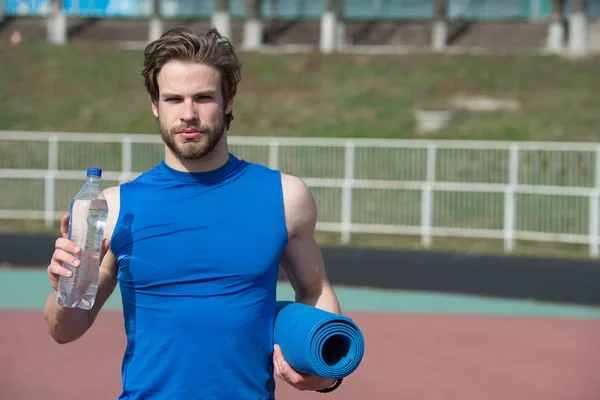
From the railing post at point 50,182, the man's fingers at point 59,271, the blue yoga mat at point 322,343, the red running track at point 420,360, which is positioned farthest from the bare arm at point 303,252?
the railing post at point 50,182

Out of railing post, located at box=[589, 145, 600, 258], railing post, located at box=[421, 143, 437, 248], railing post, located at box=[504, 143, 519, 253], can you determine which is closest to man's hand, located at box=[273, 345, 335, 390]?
railing post, located at box=[589, 145, 600, 258]

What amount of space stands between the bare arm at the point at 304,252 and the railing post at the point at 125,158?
17739 millimetres

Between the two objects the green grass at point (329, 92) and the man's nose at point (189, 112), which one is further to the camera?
→ the green grass at point (329, 92)

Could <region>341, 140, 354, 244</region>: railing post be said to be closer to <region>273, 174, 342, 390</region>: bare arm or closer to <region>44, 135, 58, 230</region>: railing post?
<region>44, 135, 58, 230</region>: railing post

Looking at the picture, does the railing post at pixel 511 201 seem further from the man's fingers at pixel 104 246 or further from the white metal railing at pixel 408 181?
the man's fingers at pixel 104 246

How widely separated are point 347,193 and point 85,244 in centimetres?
1706

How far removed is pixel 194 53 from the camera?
3.36 metres

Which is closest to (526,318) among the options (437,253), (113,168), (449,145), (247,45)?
(437,253)

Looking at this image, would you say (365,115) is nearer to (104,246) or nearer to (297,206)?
(297,206)

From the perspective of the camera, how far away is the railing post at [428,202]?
1984cm

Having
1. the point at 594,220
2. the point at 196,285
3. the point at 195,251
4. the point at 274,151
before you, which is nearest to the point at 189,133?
the point at 195,251

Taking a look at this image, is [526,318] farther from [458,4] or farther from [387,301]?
[458,4]

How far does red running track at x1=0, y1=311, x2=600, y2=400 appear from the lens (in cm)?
824

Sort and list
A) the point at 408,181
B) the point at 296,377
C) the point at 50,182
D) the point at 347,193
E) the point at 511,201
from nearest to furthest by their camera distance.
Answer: the point at 296,377, the point at 511,201, the point at 347,193, the point at 408,181, the point at 50,182
